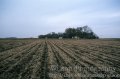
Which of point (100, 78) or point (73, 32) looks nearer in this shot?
point (100, 78)

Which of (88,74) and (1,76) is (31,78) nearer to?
(1,76)

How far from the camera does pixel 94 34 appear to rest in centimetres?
12138

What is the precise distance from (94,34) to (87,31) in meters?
7.15

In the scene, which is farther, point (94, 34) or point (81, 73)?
point (94, 34)

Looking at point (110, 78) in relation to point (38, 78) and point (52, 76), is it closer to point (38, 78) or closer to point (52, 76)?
point (52, 76)

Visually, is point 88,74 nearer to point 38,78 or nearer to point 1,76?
point 38,78

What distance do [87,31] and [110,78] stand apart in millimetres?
120800

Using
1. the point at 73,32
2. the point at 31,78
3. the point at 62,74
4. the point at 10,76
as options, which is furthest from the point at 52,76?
the point at 73,32

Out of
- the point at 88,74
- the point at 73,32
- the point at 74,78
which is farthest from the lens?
the point at 73,32

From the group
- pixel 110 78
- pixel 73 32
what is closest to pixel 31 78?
pixel 110 78

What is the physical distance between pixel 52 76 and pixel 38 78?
707mm

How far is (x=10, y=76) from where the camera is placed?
6953 millimetres

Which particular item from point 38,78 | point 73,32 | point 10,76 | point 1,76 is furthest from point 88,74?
point 73,32

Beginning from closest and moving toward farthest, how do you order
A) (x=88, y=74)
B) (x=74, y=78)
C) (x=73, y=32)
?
(x=74, y=78) → (x=88, y=74) → (x=73, y=32)
